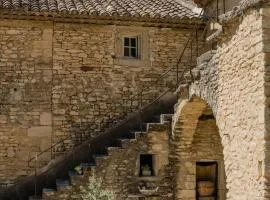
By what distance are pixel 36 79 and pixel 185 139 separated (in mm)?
4499

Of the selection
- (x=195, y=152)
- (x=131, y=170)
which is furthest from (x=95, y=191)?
(x=195, y=152)

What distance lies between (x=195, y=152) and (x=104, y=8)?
486 centimetres

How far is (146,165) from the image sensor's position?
14273 millimetres

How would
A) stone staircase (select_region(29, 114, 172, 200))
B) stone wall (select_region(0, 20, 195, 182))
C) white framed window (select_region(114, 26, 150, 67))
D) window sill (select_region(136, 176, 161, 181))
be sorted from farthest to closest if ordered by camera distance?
white framed window (select_region(114, 26, 150, 67))
stone wall (select_region(0, 20, 195, 182))
window sill (select_region(136, 176, 161, 181))
stone staircase (select_region(29, 114, 172, 200))

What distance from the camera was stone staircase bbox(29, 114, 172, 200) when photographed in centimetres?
1348

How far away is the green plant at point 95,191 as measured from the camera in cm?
1299

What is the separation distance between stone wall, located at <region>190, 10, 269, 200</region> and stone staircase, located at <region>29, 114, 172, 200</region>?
11.3ft

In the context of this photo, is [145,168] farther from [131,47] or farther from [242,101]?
[242,101]

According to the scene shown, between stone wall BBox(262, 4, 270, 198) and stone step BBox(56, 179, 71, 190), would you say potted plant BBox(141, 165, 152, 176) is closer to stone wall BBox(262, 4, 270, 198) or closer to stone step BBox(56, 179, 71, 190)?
stone step BBox(56, 179, 71, 190)

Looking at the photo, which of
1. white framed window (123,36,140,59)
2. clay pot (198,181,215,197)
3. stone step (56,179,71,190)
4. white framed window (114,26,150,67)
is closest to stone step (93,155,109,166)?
stone step (56,179,71,190)

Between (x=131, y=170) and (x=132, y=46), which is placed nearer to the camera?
(x=131, y=170)

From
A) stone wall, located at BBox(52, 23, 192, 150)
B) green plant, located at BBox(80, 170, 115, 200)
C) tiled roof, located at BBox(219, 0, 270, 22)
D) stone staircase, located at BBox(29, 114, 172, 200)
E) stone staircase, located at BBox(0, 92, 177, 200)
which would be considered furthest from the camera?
stone wall, located at BBox(52, 23, 192, 150)

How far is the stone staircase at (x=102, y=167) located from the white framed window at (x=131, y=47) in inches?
105

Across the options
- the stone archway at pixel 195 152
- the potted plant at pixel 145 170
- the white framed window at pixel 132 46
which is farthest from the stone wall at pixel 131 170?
the white framed window at pixel 132 46
